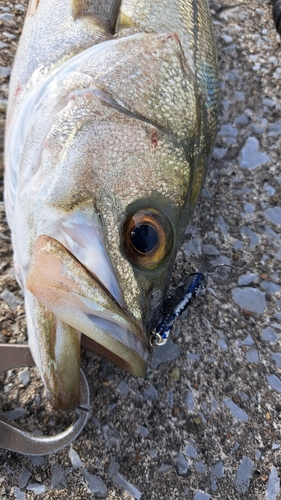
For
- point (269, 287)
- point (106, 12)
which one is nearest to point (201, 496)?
point (269, 287)

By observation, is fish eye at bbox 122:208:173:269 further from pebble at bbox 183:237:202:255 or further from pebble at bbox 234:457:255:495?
pebble at bbox 234:457:255:495

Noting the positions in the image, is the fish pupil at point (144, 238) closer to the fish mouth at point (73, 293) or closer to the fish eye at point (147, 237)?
the fish eye at point (147, 237)

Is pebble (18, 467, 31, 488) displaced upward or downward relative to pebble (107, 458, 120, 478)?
downward

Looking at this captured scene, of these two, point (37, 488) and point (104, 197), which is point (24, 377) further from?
point (104, 197)

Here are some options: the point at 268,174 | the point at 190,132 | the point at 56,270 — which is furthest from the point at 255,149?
the point at 56,270

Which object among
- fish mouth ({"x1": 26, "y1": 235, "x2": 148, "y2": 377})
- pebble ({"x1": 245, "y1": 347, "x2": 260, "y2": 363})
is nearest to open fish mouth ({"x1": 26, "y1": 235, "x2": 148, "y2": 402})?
fish mouth ({"x1": 26, "y1": 235, "x2": 148, "y2": 377})

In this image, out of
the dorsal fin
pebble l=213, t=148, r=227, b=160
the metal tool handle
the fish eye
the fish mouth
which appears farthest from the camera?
pebble l=213, t=148, r=227, b=160

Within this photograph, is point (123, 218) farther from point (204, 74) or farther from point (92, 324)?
point (204, 74)
